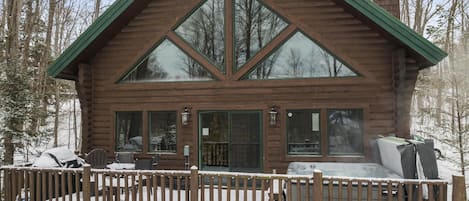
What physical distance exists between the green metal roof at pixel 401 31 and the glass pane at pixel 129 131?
574 centimetres

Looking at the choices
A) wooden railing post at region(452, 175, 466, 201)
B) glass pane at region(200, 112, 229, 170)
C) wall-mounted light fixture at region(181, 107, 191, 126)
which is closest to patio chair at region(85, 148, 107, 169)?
wall-mounted light fixture at region(181, 107, 191, 126)

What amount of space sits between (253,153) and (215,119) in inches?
47.5

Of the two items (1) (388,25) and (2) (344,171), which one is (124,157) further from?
(1) (388,25)

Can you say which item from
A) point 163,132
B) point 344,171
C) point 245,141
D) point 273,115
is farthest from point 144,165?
point 344,171

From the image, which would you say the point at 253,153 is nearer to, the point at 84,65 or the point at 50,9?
the point at 84,65

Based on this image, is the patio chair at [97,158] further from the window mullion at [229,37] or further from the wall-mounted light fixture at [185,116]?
the window mullion at [229,37]

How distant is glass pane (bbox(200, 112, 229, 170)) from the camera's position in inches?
323

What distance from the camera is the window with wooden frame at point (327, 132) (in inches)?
302

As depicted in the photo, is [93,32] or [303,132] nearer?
[303,132]

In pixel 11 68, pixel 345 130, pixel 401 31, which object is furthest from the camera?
pixel 11 68

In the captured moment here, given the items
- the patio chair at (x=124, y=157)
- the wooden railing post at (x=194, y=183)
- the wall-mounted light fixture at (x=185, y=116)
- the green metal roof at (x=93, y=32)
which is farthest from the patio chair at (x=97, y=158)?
the wooden railing post at (x=194, y=183)

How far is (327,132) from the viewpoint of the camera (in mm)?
7715

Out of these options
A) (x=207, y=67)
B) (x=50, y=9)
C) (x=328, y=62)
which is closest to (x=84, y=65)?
(x=207, y=67)

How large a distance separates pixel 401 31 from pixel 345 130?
237 centimetres
